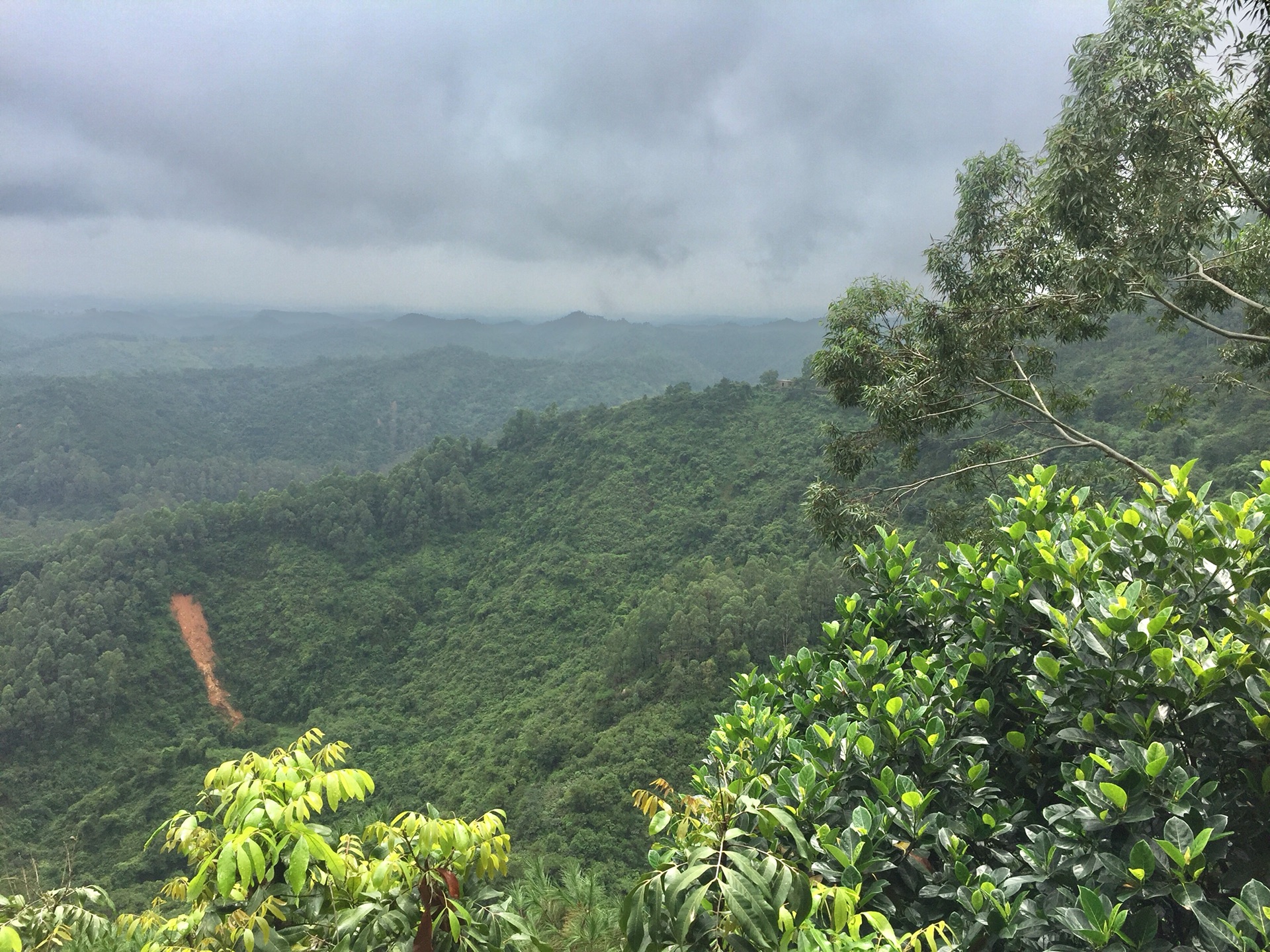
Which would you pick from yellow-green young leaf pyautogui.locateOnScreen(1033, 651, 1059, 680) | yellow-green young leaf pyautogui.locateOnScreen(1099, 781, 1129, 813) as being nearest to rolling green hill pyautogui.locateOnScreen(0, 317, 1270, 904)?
yellow-green young leaf pyautogui.locateOnScreen(1033, 651, 1059, 680)

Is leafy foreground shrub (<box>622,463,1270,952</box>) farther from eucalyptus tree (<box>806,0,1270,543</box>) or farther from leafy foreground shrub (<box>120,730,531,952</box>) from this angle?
eucalyptus tree (<box>806,0,1270,543</box>)

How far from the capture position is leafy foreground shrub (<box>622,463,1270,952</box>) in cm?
141

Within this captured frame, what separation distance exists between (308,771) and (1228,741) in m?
2.60

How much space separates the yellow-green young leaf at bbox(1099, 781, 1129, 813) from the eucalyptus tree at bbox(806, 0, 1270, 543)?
5791 mm

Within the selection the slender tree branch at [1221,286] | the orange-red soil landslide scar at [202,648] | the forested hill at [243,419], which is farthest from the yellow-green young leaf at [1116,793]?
the forested hill at [243,419]

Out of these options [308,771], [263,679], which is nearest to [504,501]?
[263,679]

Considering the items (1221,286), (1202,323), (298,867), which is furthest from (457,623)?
(298,867)

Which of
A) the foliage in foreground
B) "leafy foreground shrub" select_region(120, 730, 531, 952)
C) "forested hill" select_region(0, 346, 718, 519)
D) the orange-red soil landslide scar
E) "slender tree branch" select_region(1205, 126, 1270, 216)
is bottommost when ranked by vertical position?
the orange-red soil landslide scar

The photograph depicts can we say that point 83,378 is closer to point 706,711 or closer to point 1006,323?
point 706,711

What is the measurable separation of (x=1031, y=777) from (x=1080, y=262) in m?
6.18

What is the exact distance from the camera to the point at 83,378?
347 ft

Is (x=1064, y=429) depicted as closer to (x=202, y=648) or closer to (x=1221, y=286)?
(x=1221, y=286)

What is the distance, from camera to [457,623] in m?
41.0

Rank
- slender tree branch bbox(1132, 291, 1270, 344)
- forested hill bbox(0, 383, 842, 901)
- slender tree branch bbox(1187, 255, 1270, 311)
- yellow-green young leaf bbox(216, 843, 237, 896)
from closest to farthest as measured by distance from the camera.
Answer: yellow-green young leaf bbox(216, 843, 237, 896), slender tree branch bbox(1132, 291, 1270, 344), slender tree branch bbox(1187, 255, 1270, 311), forested hill bbox(0, 383, 842, 901)
